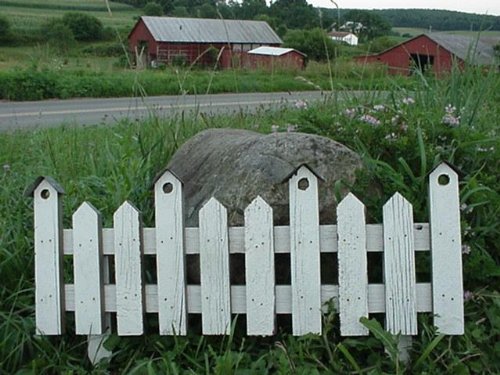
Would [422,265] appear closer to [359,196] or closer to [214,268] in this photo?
[359,196]

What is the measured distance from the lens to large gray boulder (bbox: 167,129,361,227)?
3.25 metres

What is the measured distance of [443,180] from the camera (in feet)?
9.64

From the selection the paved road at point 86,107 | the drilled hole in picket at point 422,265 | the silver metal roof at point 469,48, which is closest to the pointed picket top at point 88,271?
the drilled hole in picket at point 422,265

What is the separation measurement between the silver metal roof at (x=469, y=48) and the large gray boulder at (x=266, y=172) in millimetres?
2241

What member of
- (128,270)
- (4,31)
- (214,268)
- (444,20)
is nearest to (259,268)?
(214,268)

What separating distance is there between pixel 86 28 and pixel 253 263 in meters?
50.3

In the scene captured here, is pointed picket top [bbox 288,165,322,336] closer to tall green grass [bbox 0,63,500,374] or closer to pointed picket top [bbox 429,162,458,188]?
tall green grass [bbox 0,63,500,374]

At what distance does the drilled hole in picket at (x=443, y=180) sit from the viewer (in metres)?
2.90

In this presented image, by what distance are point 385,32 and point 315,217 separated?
20.2 ft

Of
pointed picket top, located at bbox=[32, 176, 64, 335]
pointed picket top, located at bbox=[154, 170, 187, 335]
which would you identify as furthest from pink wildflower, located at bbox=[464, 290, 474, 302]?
pointed picket top, located at bbox=[32, 176, 64, 335]

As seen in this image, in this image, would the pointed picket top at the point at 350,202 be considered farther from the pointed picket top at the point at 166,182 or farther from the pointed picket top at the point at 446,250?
the pointed picket top at the point at 166,182

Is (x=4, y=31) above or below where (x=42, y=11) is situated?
below

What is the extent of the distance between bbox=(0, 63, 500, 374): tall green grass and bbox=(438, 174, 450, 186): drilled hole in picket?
338 millimetres

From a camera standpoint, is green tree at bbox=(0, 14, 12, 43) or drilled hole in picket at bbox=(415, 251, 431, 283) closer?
drilled hole in picket at bbox=(415, 251, 431, 283)
